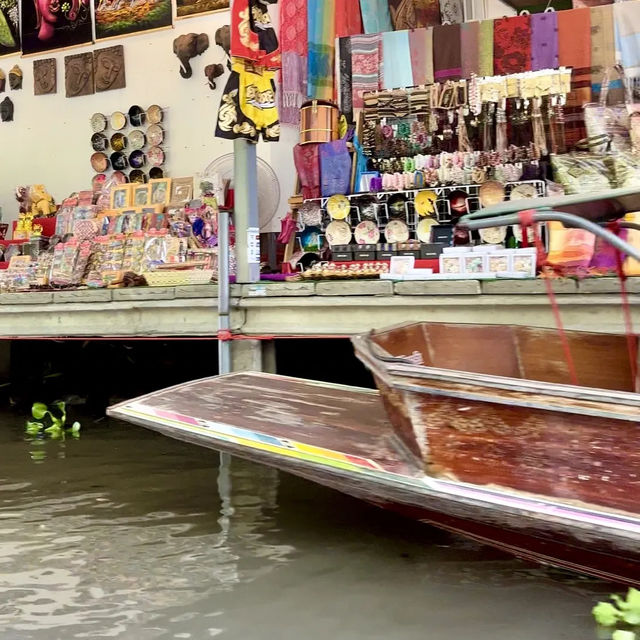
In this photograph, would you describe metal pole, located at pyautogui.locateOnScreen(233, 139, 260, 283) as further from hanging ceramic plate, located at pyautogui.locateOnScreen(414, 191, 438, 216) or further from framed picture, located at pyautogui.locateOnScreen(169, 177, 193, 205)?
framed picture, located at pyautogui.locateOnScreen(169, 177, 193, 205)

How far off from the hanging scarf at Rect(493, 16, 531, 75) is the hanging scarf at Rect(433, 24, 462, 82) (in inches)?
14.0

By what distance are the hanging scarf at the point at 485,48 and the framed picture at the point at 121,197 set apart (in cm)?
419

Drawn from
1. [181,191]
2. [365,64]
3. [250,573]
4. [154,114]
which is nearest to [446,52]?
[365,64]

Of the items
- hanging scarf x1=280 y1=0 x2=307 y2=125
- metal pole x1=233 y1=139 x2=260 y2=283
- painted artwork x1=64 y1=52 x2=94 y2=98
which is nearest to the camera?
metal pole x1=233 y1=139 x2=260 y2=283

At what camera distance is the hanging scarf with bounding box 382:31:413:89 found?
7473mm

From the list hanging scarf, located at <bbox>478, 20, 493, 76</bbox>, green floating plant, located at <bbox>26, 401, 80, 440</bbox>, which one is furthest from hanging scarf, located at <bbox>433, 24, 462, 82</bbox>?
green floating plant, located at <bbox>26, 401, 80, 440</bbox>

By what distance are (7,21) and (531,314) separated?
9.07m

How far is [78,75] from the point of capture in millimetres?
10000

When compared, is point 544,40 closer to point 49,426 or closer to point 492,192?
point 492,192

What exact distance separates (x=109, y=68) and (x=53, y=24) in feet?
3.69

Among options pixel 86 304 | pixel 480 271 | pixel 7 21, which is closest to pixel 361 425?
pixel 480 271

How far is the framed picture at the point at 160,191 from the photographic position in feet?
28.8

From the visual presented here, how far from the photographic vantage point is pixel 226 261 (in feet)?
18.0

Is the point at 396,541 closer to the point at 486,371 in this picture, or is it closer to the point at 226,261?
the point at 486,371
